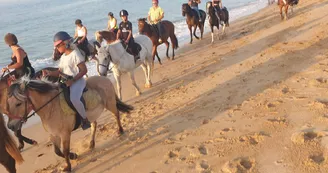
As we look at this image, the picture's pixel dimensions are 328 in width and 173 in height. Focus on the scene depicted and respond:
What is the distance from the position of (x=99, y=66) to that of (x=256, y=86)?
376cm

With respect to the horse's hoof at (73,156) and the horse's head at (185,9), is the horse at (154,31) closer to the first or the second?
the horse's head at (185,9)

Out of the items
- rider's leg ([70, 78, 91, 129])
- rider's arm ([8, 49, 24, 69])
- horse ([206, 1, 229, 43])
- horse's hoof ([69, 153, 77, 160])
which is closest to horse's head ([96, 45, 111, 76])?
rider's arm ([8, 49, 24, 69])

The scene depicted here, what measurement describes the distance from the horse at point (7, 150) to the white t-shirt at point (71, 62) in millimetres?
1274

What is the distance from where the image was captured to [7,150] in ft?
15.5

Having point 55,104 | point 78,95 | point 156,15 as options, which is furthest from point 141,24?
point 55,104

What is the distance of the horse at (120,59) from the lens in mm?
7232

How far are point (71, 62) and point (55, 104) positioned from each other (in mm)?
755

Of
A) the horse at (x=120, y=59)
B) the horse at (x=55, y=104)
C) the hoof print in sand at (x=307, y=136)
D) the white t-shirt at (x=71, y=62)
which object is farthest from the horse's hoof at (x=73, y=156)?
the hoof print in sand at (x=307, y=136)

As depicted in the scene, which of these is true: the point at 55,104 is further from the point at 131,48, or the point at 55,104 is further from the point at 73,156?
the point at 131,48

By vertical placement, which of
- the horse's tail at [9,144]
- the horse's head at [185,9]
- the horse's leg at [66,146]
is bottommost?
the horse's leg at [66,146]

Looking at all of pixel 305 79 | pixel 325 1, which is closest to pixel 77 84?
pixel 305 79

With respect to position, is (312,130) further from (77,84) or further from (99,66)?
(99,66)

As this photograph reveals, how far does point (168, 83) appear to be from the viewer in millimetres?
9422

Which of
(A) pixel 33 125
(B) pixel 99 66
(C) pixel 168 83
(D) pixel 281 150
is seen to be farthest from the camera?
(C) pixel 168 83
